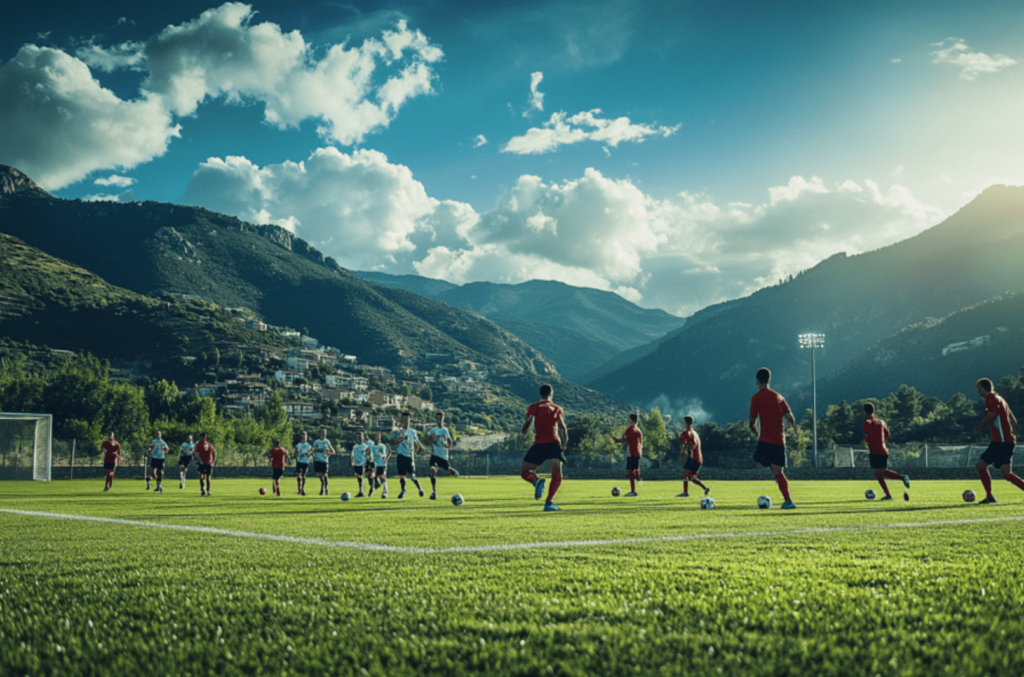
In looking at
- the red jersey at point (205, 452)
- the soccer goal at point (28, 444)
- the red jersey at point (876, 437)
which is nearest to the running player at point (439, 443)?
the red jersey at point (205, 452)

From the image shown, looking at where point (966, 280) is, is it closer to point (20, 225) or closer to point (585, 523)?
point (585, 523)

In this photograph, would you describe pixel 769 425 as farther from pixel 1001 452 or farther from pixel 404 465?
pixel 404 465

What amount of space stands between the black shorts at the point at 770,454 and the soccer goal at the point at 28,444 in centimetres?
4093

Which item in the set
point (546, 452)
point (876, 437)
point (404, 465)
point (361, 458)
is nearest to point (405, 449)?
point (404, 465)

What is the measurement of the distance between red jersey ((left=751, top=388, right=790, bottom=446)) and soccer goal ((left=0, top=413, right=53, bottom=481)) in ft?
135

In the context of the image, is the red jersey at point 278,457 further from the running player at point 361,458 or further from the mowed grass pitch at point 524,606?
the mowed grass pitch at point 524,606

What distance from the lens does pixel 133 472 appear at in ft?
148

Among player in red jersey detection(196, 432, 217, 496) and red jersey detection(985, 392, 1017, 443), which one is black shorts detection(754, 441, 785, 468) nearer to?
red jersey detection(985, 392, 1017, 443)

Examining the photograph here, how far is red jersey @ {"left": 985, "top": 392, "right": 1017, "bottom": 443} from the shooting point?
12758 mm

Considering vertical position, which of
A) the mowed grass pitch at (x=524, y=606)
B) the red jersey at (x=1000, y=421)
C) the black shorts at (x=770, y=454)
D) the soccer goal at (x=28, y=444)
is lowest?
the soccer goal at (x=28, y=444)

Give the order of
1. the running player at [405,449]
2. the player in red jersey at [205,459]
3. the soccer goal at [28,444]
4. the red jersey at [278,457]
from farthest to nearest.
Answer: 1. the soccer goal at [28,444]
2. the red jersey at [278,457]
3. the player in red jersey at [205,459]
4. the running player at [405,449]

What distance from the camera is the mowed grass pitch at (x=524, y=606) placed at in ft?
9.89

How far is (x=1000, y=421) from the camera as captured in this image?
12781 millimetres

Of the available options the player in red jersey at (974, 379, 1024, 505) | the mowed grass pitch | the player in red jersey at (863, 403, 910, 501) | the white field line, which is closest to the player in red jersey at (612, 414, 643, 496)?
the player in red jersey at (863, 403, 910, 501)
